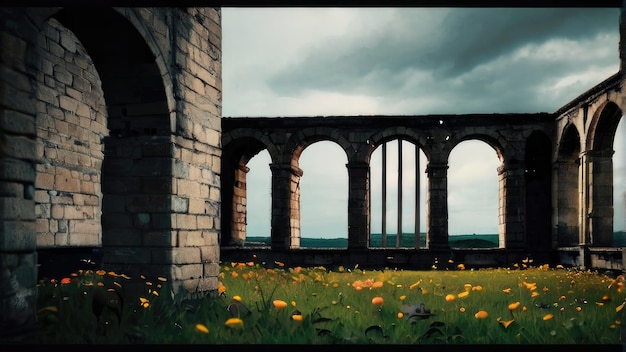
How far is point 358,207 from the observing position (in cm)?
1425

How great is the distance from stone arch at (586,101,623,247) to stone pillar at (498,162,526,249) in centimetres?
199

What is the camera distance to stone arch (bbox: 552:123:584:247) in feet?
45.5

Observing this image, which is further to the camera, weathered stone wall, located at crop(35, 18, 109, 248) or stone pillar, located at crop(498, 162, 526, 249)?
stone pillar, located at crop(498, 162, 526, 249)

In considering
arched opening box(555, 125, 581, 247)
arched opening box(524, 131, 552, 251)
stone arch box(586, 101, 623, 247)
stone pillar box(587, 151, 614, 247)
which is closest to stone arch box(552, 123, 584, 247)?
arched opening box(555, 125, 581, 247)

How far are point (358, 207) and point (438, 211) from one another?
6.59ft

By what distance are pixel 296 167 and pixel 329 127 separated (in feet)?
4.61

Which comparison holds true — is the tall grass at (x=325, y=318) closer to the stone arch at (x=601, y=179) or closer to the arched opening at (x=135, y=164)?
the arched opening at (x=135, y=164)

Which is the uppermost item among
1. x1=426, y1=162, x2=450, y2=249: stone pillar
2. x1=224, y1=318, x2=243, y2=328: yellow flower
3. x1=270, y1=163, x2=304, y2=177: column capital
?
x1=270, y1=163, x2=304, y2=177: column capital

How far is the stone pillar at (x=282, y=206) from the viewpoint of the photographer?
47.1 feet

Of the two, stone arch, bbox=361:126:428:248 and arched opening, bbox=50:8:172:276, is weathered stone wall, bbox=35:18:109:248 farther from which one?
stone arch, bbox=361:126:428:248

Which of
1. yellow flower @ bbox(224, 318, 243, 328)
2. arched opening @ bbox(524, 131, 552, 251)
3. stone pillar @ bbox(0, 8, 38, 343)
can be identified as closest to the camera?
stone pillar @ bbox(0, 8, 38, 343)

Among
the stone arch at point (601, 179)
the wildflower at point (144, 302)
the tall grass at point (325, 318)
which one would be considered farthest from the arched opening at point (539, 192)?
the wildflower at point (144, 302)

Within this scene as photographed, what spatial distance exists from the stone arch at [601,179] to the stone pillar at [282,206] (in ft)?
22.9

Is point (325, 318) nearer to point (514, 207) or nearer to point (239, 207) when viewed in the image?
point (514, 207)
